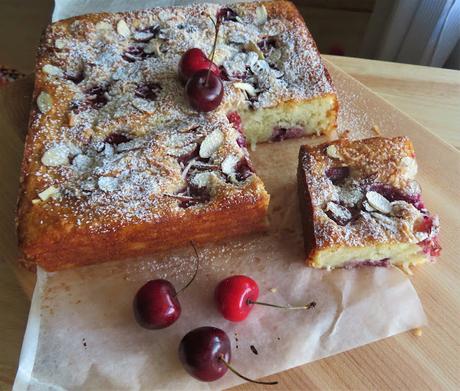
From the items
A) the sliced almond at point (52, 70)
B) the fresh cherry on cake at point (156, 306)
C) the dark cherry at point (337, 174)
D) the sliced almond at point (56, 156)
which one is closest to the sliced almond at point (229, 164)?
the dark cherry at point (337, 174)

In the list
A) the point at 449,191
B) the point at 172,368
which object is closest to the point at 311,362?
the point at 172,368

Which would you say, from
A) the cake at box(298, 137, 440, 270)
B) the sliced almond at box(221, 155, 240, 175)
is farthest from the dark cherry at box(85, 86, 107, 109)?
the cake at box(298, 137, 440, 270)

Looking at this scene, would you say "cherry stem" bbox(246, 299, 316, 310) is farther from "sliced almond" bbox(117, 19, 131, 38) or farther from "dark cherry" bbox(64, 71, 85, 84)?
"sliced almond" bbox(117, 19, 131, 38)

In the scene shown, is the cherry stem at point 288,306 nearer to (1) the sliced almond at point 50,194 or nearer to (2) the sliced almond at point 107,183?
(2) the sliced almond at point 107,183

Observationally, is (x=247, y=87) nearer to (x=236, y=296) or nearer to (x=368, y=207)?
(x=368, y=207)

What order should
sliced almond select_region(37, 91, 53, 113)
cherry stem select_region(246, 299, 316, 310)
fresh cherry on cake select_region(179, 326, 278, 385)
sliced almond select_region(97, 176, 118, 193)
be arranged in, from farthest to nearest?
sliced almond select_region(37, 91, 53, 113)
sliced almond select_region(97, 176, 118, 193)
cherry stem select_region(246, 299, 316, 310)
fresh cherry on cake select_region(179, 326, 278, 385)

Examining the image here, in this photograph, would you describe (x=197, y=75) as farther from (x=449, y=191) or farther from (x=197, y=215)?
(x=449, y=191)
